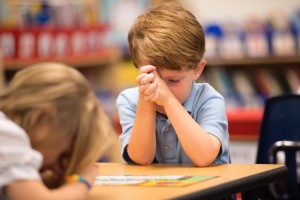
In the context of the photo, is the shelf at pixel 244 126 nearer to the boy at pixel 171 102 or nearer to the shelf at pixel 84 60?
the shelf at pixel 84 60

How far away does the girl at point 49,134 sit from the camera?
5.03 feet

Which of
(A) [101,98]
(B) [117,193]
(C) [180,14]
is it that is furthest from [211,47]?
(B) [117,193]

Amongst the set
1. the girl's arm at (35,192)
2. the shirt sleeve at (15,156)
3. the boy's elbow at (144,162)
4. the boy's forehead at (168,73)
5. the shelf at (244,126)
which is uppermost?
the shirt sleeve at (15,156)

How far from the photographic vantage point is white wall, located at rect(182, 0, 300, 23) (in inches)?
253

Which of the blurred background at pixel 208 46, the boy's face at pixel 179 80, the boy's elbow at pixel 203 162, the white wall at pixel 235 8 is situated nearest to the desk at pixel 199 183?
the boy's elbow at pixel 203 162

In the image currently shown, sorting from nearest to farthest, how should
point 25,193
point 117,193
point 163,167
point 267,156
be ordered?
point 25,193 → point 117,193 → point 163,167 → point 267,156

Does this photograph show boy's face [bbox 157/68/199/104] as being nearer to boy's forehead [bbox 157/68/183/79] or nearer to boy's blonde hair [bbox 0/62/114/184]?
boy's forehead [bbox 157/68/183/79]

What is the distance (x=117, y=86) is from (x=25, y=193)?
15.1 feet

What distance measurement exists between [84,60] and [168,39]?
3.42m

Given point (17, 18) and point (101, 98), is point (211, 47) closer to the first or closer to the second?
A: point (101, 98)

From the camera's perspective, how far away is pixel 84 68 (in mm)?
6066

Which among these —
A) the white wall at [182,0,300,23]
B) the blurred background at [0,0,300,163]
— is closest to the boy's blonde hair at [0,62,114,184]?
the blurred background at [0,0,300,163]

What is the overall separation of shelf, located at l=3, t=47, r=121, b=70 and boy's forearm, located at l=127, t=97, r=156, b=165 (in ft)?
9.94

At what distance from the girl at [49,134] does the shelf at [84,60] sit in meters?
3.67
